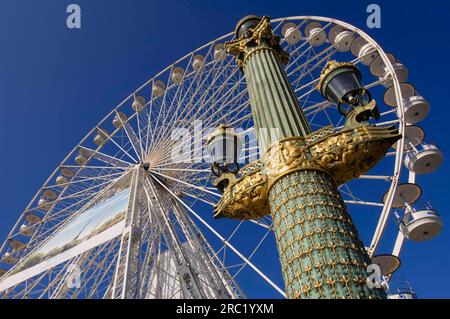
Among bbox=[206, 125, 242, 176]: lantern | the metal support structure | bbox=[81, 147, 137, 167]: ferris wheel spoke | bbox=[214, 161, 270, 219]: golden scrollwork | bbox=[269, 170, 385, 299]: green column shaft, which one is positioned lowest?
bbox=[269, 170, 385, 299]: green column shaft

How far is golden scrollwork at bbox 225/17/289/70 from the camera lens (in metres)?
7.59

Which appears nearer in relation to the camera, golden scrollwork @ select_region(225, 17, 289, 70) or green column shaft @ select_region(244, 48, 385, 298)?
green column shaft @ select_region(244, 48, 385, 298)

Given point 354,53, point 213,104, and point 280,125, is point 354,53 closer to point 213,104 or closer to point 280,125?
point 213,104

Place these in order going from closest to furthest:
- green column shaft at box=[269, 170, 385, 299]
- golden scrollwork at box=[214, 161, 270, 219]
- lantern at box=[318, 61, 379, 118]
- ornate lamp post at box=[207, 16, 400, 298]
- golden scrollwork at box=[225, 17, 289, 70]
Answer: green column shaft at box=[269, 170, 385, 299], ornate lamp post at box=[207, 16, 400, 298], golden scrollwork at box=[214, 161, 270, 219], lantern at box=[318, 61, 379, 118], golden scrollwork at box=[225, 17, 289, 70]

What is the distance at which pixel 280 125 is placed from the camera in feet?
20.0

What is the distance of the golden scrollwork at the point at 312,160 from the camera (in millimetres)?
5246

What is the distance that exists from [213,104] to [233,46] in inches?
408

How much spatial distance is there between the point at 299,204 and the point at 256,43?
11.9ft

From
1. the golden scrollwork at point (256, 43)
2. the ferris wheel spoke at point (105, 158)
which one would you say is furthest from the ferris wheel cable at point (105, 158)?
the golden scrollwork at point (256, 43)

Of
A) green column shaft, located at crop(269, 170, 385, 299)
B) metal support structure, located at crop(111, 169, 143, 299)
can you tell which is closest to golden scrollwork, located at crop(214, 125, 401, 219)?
green column shaft, located at crop(269, 170, 385, 299)

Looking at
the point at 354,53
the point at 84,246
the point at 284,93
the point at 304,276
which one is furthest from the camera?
Result: the point at 354,53

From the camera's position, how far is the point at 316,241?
4648 mm

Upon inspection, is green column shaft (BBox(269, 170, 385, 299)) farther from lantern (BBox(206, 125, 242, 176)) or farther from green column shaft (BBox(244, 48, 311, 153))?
lantern (BBox(206, 125, 242, 176))
